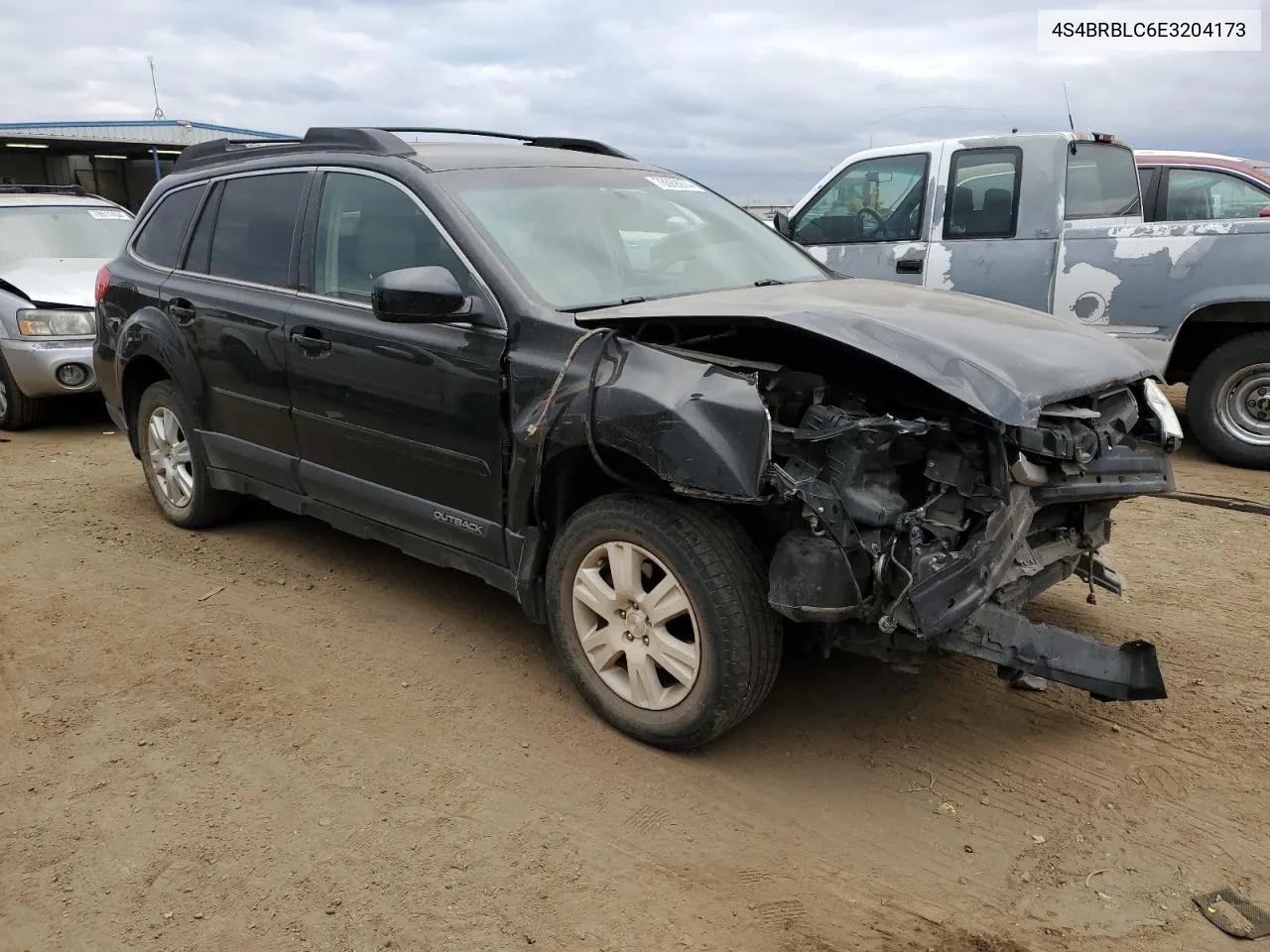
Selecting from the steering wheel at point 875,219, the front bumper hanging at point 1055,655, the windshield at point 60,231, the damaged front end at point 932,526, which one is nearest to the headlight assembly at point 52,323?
the windshield at point 60,231

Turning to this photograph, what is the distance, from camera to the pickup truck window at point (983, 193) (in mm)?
6723

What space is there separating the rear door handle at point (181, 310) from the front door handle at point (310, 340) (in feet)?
3.08

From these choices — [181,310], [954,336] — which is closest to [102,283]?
[181,310]

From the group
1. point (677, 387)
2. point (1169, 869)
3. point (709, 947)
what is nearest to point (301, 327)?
point (677, 387)

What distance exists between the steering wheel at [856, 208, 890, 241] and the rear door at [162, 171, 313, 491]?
4371 mm

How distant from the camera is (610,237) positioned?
12.6ft

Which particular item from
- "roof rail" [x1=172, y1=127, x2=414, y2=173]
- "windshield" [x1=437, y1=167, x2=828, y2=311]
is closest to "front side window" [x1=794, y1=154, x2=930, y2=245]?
"windshield" [x1=437, y1=167, x2=828, y2=311]

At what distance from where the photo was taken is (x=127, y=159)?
24.6 meters

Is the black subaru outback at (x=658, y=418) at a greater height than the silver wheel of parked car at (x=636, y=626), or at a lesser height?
greater

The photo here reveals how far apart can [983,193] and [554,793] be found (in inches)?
214

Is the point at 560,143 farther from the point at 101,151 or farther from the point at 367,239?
the point at 101,151

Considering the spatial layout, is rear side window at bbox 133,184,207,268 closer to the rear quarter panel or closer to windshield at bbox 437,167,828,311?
windshield at bbox 437,167,828,311

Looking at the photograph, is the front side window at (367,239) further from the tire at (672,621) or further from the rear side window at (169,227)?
the rear side window at (169,227)

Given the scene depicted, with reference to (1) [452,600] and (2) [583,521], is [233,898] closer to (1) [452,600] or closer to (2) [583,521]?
(2) [583,521]
